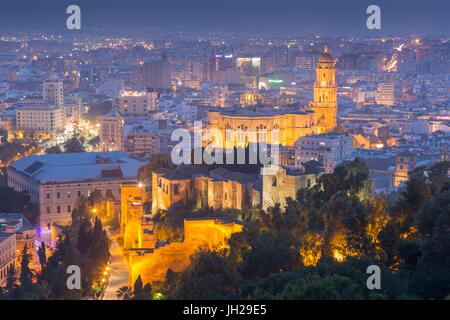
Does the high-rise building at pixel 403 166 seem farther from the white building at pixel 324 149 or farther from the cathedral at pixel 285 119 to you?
the cathedral at pixel 285 119

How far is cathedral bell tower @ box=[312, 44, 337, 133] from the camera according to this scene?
96.8 ft

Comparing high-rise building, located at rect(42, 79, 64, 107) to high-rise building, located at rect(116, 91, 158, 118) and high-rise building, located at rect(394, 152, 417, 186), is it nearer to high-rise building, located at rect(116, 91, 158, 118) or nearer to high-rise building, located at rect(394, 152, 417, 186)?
high-rise building, located at rect(116, 91, 158, 118)

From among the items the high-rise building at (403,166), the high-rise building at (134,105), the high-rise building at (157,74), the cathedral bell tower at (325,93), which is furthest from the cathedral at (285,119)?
the high-rise building at (157,74)

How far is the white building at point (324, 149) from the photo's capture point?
2486cm

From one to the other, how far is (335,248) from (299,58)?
66.4m

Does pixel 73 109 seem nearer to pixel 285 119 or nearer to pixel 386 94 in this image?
pixel 285 119

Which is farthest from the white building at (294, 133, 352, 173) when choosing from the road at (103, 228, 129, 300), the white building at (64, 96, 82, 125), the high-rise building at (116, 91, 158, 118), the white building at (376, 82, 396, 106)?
the white building at (376, 82, 396, 106)

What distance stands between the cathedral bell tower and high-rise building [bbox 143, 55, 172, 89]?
32.1 meters

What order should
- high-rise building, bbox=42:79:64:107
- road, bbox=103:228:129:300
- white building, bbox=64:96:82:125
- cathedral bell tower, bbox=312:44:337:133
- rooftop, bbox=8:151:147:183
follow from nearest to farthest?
road, bbox=103:228:129:300 < rooftop, bbox=8:151:147:183 < cathedral bell tower, bbox=312:44:337:133 < high-rise building, bbox=42:79:64:107 < white building, bbox=64:96:82:125

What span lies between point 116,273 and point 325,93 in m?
18.8

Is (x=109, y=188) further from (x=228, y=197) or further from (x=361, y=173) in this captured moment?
(x=361, y=173)

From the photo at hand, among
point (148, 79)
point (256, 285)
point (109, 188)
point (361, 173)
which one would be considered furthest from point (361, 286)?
point (148, 79)

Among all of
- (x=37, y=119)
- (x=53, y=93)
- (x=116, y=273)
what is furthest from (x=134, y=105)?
(x=116, y=273)

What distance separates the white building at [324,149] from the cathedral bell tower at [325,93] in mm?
3730
